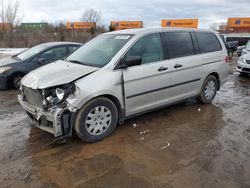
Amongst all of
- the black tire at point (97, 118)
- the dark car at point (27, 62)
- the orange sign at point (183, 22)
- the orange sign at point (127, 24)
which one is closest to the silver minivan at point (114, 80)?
the black tire at point (97, 118)

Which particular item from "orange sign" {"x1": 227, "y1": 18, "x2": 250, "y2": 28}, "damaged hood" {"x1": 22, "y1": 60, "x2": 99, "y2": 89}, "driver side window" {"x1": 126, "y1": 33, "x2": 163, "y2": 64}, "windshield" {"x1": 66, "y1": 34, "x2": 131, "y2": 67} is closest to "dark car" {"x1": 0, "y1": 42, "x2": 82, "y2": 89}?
"windshield" {"x1": 66, "y1": 34, "x2": 131, "y2": 67}

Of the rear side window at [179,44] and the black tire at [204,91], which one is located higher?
the rear side window at [179,44]

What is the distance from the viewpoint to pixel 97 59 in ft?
13.8

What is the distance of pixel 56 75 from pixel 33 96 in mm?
509

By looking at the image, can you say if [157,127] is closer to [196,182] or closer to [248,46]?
[196,182]

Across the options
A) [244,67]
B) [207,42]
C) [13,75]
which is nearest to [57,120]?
[207,42]

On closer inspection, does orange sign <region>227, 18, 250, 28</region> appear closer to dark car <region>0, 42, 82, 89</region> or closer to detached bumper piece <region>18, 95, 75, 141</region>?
dark car <region>0, 42, 82, 89</region>

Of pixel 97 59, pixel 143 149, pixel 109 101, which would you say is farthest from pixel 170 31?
pixel 143 149

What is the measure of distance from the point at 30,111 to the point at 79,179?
150cm

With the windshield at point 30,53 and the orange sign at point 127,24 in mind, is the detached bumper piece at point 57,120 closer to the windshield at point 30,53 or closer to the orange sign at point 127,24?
the windshield at point 30,53

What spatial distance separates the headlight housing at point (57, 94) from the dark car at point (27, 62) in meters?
4.03

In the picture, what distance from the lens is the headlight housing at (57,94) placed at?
3.45 m

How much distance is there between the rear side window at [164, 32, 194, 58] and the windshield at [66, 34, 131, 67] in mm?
932

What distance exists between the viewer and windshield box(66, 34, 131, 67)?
13.5ft
